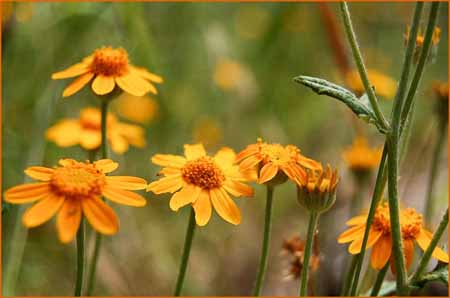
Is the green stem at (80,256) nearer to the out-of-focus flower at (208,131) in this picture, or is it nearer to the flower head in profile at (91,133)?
the flower head in profile at (91,133)

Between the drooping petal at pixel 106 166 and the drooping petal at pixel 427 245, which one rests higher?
the drooping petal at pixel 106 166

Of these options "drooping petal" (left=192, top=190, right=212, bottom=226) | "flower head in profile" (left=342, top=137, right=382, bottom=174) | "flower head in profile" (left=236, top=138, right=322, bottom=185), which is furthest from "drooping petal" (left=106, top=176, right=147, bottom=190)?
"flower head in profile" (left=342, top=137, right=382, bottom=174)

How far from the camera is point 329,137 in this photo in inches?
121

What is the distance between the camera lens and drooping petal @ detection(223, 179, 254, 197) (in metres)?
1.33

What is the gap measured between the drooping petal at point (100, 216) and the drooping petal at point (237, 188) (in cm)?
29

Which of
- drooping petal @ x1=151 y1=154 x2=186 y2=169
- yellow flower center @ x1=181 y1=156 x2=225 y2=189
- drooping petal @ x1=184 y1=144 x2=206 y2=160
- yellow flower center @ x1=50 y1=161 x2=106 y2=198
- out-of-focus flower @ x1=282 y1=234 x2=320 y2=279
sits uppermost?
drooping petal @ x1=184 y1=144 x2=206 y2=160

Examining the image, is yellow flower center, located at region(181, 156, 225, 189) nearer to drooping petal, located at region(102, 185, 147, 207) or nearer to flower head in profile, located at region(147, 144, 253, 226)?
flower head in profile, located at region(147, 144, 253, 226)

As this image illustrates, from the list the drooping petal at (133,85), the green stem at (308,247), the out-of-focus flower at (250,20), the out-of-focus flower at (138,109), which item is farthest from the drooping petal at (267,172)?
the out-of-focus flower at (250,20)

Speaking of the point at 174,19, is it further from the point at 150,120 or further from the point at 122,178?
the point at 122,178

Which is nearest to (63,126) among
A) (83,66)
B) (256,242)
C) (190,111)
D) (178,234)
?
(83,66)

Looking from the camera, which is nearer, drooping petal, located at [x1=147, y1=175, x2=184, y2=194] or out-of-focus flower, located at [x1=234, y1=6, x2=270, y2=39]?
drooping petal, located at [x1=147, y1=175, x2=184, y2=194]

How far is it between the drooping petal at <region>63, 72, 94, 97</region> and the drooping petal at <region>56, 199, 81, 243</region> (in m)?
0.39

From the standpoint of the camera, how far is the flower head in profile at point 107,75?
1.51 meters

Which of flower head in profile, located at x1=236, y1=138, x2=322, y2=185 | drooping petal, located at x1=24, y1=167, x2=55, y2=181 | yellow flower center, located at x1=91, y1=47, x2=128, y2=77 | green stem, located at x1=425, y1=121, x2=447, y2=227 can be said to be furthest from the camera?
green stem, located at x1=425, y1=121, x2=447, y2=227
